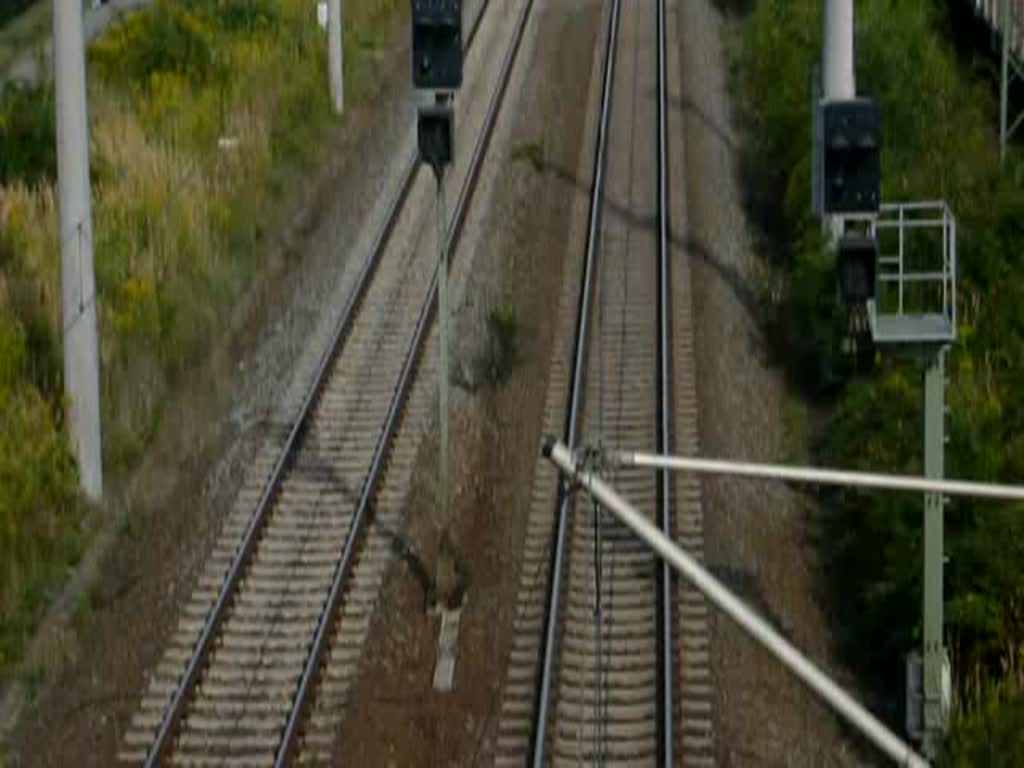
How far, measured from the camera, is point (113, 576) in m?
14.8

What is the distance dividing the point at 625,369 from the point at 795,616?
167 inches

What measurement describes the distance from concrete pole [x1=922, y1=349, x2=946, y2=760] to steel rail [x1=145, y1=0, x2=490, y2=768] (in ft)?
12.8

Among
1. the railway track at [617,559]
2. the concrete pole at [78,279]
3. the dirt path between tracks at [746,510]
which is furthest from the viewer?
the concrete pole at [78,279]

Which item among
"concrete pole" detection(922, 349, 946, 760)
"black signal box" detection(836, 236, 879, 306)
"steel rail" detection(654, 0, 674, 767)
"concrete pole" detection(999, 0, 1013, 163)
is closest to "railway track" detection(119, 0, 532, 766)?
"steel rail" detection(654, 0, 674, 767)

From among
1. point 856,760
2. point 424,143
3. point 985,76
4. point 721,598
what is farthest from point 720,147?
point 721,598

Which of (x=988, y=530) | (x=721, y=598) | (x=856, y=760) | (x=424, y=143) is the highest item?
(x=424, y=143)

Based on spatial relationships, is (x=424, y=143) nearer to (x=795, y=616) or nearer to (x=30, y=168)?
(x=795, y=616)

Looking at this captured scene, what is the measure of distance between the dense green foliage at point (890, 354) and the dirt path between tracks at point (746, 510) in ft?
0.71

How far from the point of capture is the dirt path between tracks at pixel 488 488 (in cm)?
1297

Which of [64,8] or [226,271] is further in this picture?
[226,271]

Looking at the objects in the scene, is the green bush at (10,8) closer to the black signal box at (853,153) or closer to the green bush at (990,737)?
the green bush at (990,737)

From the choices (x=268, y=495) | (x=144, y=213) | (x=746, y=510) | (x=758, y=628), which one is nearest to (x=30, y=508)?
(x=268, y=495)

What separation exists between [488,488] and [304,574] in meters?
1.80

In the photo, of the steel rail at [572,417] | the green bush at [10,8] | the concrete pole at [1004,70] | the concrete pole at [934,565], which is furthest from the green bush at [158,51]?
the concrete pole at [934,565]
